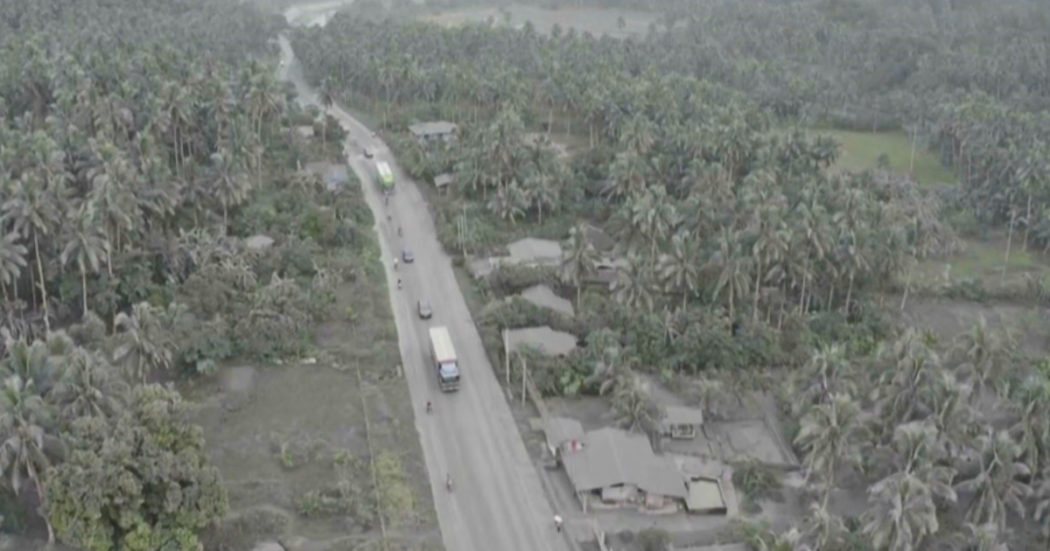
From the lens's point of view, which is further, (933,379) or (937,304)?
(937,304)

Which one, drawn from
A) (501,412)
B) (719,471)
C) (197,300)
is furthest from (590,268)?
(197,300)

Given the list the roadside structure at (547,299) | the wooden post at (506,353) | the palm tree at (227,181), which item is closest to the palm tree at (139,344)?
the wooden post at (506,353)

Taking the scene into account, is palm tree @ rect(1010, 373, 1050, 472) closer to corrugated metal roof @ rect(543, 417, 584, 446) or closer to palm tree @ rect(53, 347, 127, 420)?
corrugated metal roof @ rect(543, 417, 584, 446)

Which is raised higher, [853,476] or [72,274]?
[72,274]

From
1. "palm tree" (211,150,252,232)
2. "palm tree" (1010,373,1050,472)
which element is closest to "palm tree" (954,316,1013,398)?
"palm tree" (1010,373,1050,472)

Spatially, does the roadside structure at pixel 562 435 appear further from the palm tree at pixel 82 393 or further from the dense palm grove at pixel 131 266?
the palm tree at pixel 82 393

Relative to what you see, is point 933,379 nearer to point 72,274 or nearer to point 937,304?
point 937,304
